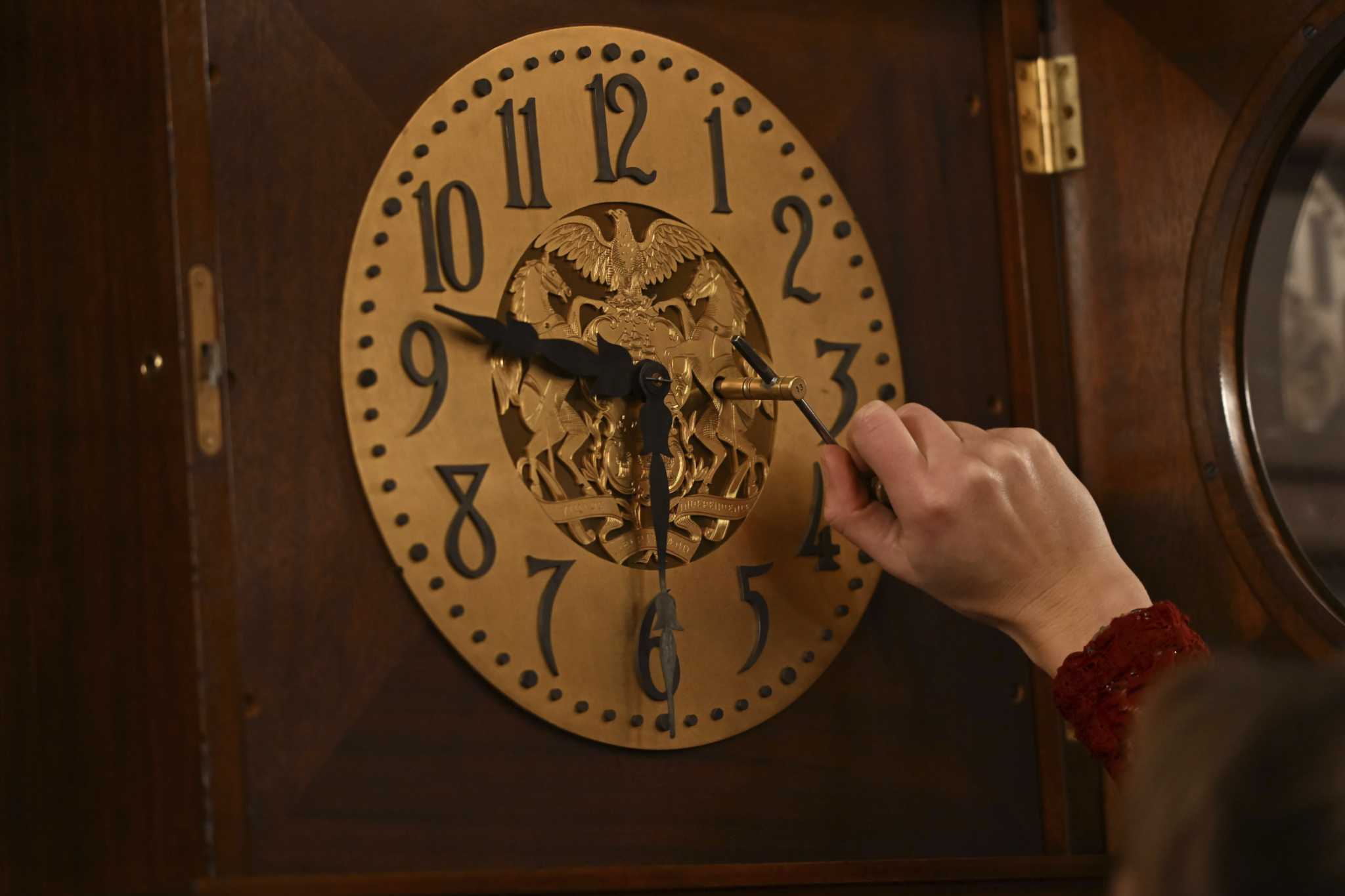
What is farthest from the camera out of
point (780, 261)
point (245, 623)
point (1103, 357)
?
point (1103, 357)

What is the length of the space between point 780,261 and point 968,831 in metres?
0.51

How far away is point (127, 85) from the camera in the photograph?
124 centimetres

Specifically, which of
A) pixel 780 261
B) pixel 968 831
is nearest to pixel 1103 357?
pixel 780 261

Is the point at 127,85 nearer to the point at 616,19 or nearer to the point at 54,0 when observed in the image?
the point at 54,0

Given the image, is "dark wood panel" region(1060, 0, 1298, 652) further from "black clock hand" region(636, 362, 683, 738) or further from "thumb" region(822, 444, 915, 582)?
"black clock hand" region(636, 362, 683, 738)

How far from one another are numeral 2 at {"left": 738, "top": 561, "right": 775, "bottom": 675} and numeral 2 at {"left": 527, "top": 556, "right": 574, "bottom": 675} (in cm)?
16

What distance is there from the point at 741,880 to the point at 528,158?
58cm

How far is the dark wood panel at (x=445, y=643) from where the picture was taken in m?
1.21

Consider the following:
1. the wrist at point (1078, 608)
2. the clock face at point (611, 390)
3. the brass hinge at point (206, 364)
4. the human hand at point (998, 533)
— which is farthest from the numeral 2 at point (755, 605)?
the brass hinge at point (206, 364)

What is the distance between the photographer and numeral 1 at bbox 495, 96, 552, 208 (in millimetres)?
1329

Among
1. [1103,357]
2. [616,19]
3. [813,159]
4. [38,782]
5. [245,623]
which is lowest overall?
[38,782]

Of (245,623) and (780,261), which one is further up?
(780,261)

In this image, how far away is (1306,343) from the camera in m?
2.34

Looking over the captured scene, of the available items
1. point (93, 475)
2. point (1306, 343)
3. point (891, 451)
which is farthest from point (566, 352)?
point (1306, 343)
